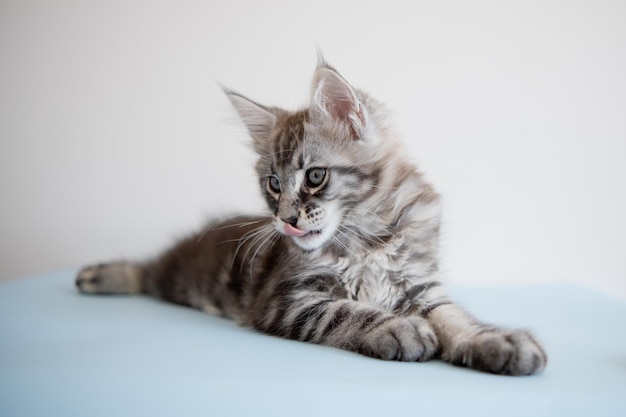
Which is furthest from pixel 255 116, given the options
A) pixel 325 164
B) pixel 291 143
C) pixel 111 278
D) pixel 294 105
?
pixel 111 278

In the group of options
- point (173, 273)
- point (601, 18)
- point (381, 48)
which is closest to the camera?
point (173, 273)

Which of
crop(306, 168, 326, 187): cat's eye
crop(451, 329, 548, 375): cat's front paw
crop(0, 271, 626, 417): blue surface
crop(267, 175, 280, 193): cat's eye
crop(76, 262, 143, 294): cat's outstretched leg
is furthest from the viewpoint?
crop(76, 262, 143, 294): cat's outstretched leg

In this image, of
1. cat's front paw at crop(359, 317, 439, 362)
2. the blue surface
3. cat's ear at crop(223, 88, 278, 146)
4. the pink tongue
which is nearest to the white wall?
cat's ear at crop(223, 88, 278, 146)

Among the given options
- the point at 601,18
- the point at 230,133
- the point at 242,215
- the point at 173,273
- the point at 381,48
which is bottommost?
the point at 173,273

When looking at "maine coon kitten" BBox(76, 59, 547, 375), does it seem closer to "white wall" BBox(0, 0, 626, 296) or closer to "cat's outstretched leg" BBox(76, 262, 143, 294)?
"cat's outstretched leg" BBox(76, 262, 143, 294)

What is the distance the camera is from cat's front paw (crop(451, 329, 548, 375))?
143cm

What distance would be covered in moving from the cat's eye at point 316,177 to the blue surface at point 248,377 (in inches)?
20.5

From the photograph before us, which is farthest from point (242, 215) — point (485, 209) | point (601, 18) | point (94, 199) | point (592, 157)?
point (601, 18)

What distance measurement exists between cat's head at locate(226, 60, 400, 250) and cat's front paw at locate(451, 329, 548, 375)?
0.58 metres

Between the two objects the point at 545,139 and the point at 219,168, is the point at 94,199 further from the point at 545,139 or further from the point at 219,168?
the point at 545,139

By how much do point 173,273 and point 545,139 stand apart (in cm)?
205

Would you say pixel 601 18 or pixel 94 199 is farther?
pixel 94 199

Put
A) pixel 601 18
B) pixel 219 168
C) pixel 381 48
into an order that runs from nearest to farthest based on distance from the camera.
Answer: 1. pixel 601 18
2. pixel 381 48
3. pixel 219 168

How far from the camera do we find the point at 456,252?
330 cm
